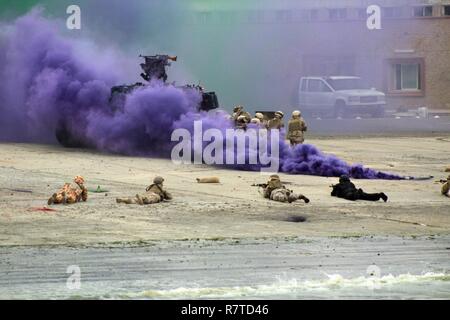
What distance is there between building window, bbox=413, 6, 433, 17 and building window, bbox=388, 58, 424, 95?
209 cm

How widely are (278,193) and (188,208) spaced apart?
1611mm

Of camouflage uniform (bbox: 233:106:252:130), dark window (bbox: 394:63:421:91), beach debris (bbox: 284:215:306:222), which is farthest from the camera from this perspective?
dark window (bbox: 394:63:421:91)

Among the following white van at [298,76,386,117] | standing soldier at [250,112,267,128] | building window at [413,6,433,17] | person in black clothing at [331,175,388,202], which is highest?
building window at [413,6,433,17]

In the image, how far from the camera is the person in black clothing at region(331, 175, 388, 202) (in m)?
19.1

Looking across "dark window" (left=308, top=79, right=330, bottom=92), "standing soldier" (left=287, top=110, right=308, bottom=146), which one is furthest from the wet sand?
"dark window" (left=308, top=79, right=330, bottom=92)

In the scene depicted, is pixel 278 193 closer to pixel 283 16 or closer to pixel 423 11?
pixel 283 16

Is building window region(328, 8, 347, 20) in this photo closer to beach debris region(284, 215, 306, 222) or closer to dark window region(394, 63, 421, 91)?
dark window region(394, 63, 421, 91)

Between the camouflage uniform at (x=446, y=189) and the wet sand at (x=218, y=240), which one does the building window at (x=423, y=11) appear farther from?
the camouflage uniform at (x=446, y=189)

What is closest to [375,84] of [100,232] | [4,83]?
[4,83]

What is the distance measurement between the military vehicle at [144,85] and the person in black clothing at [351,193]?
843cm

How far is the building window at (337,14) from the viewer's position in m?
52.6

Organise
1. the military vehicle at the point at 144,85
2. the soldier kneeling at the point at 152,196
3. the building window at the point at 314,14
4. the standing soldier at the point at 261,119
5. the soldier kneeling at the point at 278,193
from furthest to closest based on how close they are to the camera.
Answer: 1. the building window at the point at 314,14
2. the military vehicle at the point at 144,85
3. the standing soldier at the point at 261,119
4. the soldier kneeling at the point at 278,193
5. the soldier kneeling at the point at 152,196

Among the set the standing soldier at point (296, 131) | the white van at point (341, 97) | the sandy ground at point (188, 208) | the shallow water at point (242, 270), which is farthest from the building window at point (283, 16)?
the shallow water at point (242, 270)

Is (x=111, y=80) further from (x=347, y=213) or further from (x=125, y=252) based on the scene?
(x=125, y=252)
